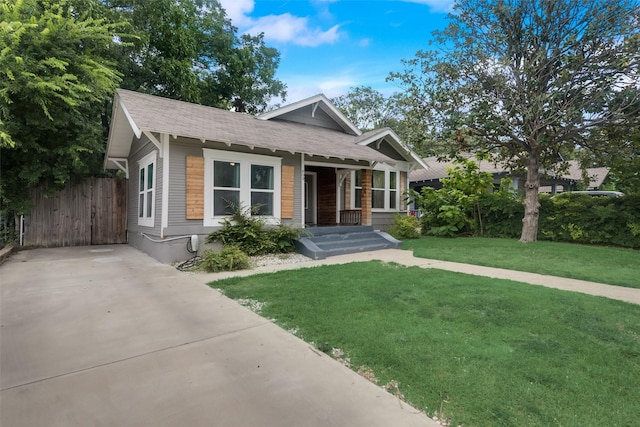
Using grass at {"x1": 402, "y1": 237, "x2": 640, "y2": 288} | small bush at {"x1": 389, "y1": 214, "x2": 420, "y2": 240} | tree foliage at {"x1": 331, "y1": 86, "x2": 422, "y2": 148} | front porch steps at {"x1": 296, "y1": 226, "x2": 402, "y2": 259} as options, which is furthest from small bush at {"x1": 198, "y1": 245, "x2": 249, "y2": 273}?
tree foliage at {"x1": 331, "y1": 86, "x2": 422, "y2": 148}

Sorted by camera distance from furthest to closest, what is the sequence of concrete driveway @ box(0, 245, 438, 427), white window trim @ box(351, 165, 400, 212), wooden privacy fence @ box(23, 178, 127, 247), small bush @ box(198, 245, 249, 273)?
white window trim @ box(351, 165, 400, 212), wooden privacy fence @ box(23, 178, 127, 247), small bush @ box(198, 245, 249, 273), concrete driveway @ box(0, 245, 438, 427)

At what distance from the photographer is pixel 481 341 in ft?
10.1

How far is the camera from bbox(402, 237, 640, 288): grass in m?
6.09

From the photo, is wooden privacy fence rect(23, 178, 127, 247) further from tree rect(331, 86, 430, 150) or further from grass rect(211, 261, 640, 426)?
tree rect(331, 86, 430, 150)

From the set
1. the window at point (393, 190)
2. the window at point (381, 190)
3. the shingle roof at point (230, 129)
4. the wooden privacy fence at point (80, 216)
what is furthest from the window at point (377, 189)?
the wooden privacy fence at point (80, 216)

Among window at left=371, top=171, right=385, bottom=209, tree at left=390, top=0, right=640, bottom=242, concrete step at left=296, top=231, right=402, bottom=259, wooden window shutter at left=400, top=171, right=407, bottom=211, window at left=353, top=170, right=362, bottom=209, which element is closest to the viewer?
concrete step at left=296, top=231, right=402, bottom=259

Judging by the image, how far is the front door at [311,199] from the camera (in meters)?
12.8

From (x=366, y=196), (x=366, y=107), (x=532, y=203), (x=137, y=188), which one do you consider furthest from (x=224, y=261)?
(x=366, y=107)

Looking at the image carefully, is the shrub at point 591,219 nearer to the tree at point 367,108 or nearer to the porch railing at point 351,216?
the porch railing at point 351,216

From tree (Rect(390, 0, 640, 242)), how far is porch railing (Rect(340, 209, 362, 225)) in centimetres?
375

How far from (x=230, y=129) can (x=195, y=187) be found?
2.03m

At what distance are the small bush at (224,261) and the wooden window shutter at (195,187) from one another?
1493 mm


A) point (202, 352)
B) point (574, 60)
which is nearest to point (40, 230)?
point (202, 352)

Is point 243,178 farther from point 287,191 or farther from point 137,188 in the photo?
point 137,188
